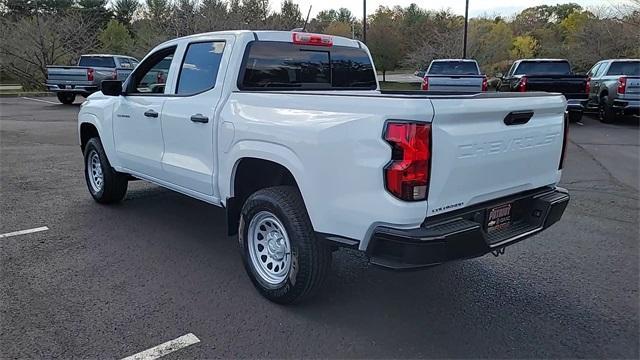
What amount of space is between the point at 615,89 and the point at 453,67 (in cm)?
458

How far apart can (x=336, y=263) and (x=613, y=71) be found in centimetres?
1489

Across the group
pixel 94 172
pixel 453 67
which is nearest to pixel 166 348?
pixel 94 172

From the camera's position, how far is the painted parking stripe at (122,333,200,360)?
119 inches

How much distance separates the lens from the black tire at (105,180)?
5969mm

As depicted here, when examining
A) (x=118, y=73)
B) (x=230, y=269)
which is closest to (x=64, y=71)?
(x=118, y=73)

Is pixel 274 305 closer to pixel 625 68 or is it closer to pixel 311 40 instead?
pixel 311 40

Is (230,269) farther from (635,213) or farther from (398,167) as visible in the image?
(635,213)

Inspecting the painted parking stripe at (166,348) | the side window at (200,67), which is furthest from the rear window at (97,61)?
the painted parking stripe at (166,348)

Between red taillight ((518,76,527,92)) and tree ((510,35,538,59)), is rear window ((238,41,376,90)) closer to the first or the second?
red taillight ((518,76,527,92))

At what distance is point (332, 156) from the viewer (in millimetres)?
3045

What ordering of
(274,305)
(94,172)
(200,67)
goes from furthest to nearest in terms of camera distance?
1. (94,172)
2. (200,67)
3. (274,305)

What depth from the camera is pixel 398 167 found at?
2.75 m

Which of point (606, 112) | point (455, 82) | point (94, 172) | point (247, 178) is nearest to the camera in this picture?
point (247, 178)

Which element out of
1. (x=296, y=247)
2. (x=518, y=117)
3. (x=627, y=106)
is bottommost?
(x=296, y=247)
